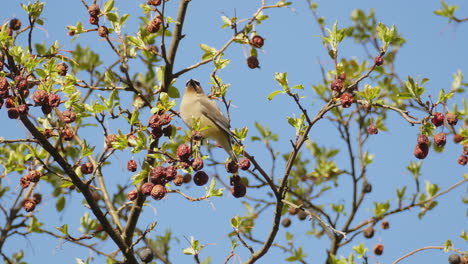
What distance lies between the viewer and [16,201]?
5.69 m

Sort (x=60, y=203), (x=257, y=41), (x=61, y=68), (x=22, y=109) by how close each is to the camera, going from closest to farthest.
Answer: (x=22, y=109)
(x=61, y=68)
(x=257, y=41)
(x=60, y=203)

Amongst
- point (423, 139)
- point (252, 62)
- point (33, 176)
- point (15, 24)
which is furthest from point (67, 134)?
point (423, 139)

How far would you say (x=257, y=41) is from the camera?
4.39 meters

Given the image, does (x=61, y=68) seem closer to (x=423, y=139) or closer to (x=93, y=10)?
(x=93, y=10)

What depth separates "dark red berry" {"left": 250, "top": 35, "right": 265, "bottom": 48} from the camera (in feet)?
14.4

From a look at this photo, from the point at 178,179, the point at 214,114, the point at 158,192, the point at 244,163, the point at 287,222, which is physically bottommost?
the point at 158,192

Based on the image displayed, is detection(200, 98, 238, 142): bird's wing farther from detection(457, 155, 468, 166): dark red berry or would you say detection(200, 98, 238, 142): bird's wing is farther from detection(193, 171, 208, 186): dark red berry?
detection(457, 155, 468, 166): dark red berry

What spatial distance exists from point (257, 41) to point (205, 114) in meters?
0.97

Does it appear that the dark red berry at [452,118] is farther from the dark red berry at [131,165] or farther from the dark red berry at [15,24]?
the dark red berry at [15,24]

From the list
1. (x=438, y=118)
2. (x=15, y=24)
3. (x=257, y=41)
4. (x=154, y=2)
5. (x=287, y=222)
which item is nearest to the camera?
(x=438, y=118)

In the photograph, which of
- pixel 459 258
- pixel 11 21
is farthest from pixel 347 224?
pixel 11 21

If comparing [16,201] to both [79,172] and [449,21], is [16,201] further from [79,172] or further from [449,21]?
[449,21]

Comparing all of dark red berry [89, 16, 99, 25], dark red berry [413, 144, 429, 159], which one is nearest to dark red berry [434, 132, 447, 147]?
dark red berry [413, 144, 429, 159]

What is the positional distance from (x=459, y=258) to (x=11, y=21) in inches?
147
